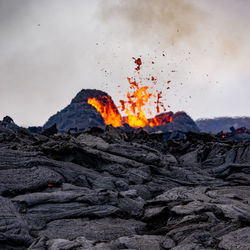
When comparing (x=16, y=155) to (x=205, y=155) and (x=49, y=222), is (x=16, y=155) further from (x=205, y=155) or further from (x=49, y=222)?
(x=205, y=155)

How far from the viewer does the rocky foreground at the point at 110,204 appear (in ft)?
41.8

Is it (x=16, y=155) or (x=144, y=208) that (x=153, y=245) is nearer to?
(x=144, y=208)

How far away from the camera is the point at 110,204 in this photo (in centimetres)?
1883

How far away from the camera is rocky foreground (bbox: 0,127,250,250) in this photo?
12727 millimetres

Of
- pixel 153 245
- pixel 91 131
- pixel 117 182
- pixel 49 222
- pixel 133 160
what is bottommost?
pixel 153 245

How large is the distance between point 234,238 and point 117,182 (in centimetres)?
1374

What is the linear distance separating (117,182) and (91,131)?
1067 inches

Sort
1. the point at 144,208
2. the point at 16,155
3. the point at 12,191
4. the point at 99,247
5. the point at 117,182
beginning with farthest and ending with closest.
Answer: the point at 117,182
the point at 16,155
the point at 144,208
the point at 12,191
the point at 99,247

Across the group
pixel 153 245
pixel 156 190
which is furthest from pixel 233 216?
pixel 156 190

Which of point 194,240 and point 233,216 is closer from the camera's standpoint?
point 194,240

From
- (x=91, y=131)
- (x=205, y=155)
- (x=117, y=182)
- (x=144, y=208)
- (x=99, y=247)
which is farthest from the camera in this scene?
Result: (x=91, y=131)

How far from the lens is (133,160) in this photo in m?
30.7

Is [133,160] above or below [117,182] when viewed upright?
above

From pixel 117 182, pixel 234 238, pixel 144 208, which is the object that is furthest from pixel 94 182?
pixel 234 238
